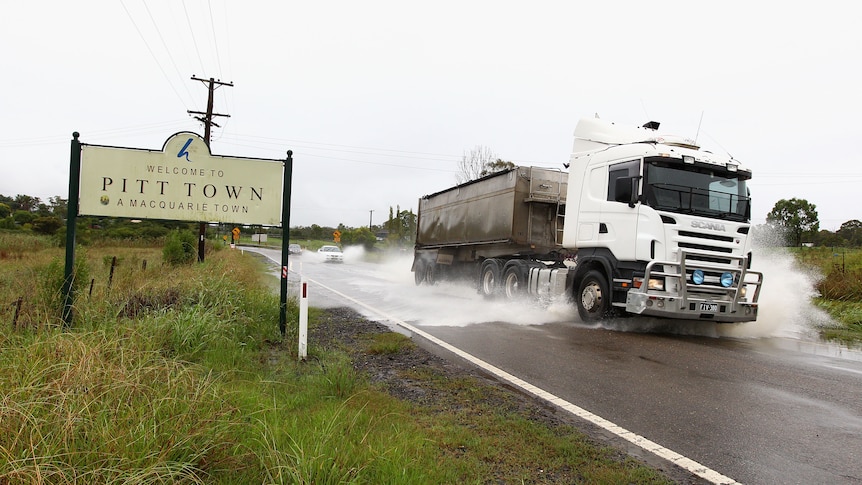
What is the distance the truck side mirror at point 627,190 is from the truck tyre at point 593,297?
1.46 m

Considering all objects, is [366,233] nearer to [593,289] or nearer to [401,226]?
[401,226]

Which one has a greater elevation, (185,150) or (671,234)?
(185,150)

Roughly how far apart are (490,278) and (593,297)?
4.67m

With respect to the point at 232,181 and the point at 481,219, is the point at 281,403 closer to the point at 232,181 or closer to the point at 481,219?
the point at 232,181

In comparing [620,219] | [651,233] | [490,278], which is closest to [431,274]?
[490,278]

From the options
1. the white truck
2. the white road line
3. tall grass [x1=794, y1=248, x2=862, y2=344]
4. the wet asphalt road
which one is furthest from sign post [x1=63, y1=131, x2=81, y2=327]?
tall grass [x1=794, y1=248, x2=862, y2=344]

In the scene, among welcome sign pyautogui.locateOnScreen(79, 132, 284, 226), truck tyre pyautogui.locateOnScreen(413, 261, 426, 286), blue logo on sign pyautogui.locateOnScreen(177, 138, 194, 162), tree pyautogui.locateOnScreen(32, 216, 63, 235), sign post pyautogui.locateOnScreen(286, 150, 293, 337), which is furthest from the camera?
tree pyautogui.locateOnScreen(32, 216, 63, 235)

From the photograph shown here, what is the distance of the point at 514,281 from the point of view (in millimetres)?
12641

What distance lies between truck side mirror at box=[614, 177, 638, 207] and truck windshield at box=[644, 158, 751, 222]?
178 mm

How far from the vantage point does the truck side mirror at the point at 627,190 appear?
866 cm

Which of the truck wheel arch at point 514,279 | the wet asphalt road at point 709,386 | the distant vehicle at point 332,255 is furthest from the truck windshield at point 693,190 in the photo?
the distant vehicle at point 332,255

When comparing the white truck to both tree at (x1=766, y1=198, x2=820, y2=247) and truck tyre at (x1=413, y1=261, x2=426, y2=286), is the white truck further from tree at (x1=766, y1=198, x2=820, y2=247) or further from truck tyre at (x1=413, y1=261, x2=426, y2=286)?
tree at (x1=766, y1=198, x2=820, y2=247)

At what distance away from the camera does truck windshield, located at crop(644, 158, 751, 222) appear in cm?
847

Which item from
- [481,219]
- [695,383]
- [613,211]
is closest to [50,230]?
[481,219]
